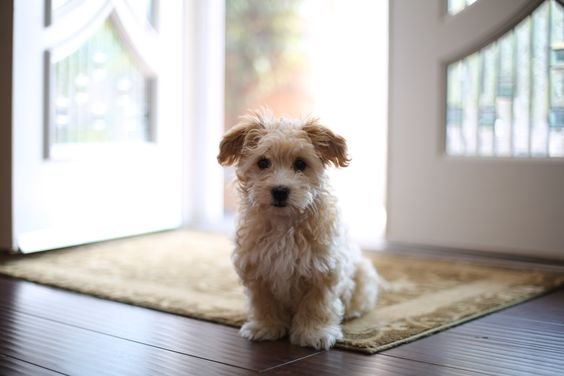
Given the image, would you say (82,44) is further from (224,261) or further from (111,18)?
(224,261)

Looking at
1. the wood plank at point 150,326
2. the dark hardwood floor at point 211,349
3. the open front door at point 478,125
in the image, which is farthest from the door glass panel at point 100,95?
the open front door at point 478,125

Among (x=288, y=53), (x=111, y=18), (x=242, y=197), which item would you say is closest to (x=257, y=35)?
(x=288, y=53)

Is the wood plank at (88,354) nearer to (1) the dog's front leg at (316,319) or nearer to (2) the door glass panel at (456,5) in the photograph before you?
(1) the dog's front leg at (316,319)

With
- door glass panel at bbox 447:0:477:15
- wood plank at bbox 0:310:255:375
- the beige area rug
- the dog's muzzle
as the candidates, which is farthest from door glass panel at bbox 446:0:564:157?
wood plank at bbox 0:310:255:375

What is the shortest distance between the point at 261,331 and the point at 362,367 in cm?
37

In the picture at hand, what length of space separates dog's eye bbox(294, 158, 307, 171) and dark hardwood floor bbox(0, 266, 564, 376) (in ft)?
1.61

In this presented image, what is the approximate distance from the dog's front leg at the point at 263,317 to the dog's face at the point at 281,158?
250 mm

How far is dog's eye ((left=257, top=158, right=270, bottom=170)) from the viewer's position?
213 centimetres

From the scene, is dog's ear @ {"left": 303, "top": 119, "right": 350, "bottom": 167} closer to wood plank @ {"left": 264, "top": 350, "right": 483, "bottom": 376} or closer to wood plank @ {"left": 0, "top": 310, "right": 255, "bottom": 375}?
wood plank @ {"left": 264, "top": 350, "right": 483, "bottom": 376}

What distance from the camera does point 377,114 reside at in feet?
20.7

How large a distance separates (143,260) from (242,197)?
125 cm

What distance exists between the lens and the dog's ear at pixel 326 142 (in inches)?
85.4

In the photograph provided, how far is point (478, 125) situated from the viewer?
3.35m

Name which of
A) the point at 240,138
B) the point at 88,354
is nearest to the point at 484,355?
the point at 240,138
